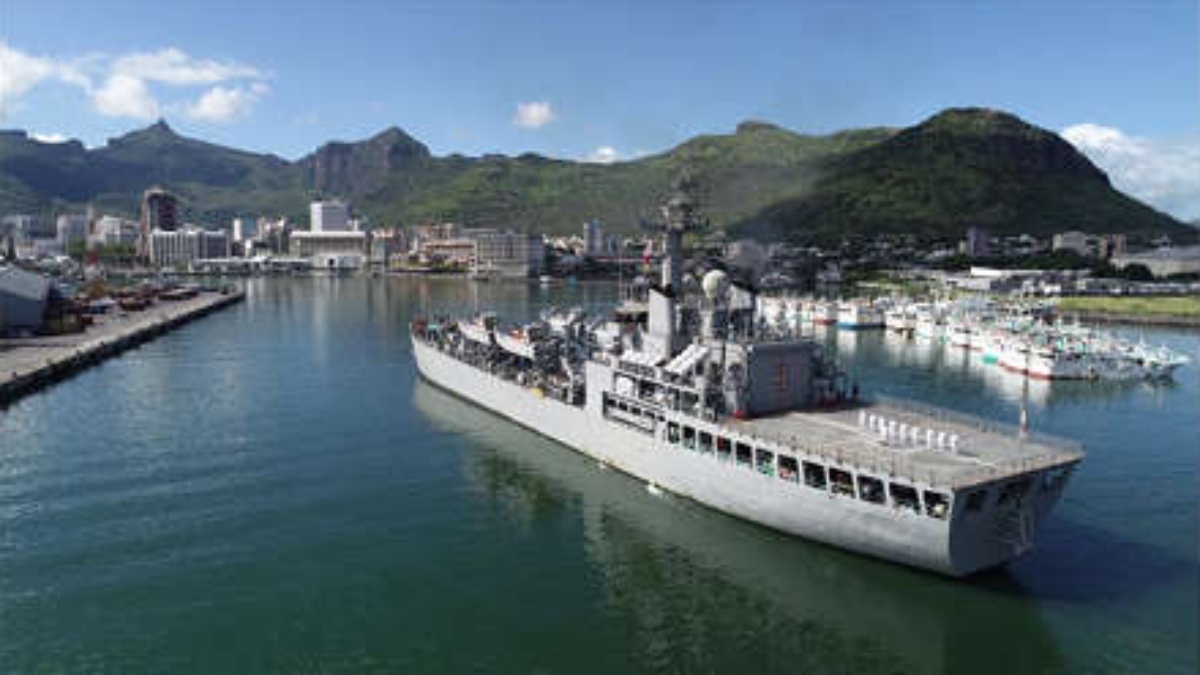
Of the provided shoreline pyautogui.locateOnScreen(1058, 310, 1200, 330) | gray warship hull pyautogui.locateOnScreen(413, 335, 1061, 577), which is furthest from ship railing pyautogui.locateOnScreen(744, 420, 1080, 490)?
shoreline pyautogui.locateOnScreen(1058, 310, 1200, 330)

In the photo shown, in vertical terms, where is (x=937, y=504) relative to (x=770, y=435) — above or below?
below

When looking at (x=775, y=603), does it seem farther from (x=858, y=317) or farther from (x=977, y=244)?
(x=977, y=244)

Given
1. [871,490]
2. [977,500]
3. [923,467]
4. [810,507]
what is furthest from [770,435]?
[977,500]

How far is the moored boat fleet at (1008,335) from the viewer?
63875mm

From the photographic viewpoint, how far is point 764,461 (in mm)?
29375

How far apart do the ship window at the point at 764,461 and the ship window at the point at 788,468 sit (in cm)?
33

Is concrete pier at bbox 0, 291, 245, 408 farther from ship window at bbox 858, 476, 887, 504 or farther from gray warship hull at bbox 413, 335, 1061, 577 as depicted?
ship window at bbox 858, 476, 887, 504

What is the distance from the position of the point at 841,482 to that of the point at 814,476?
3.37 feet

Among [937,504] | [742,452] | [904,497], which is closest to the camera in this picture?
[937,504]

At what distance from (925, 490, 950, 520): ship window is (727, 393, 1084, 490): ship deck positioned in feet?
1.80

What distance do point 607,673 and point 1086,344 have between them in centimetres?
6665

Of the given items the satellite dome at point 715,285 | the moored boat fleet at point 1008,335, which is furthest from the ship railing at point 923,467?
the satellite dome at point 715,285

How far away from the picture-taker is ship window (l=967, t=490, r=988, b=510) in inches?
935

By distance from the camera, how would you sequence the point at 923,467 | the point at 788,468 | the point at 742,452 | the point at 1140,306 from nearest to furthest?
the point at 923,467
the point at 788,468
the point at 742,452
the point at 1140,306
